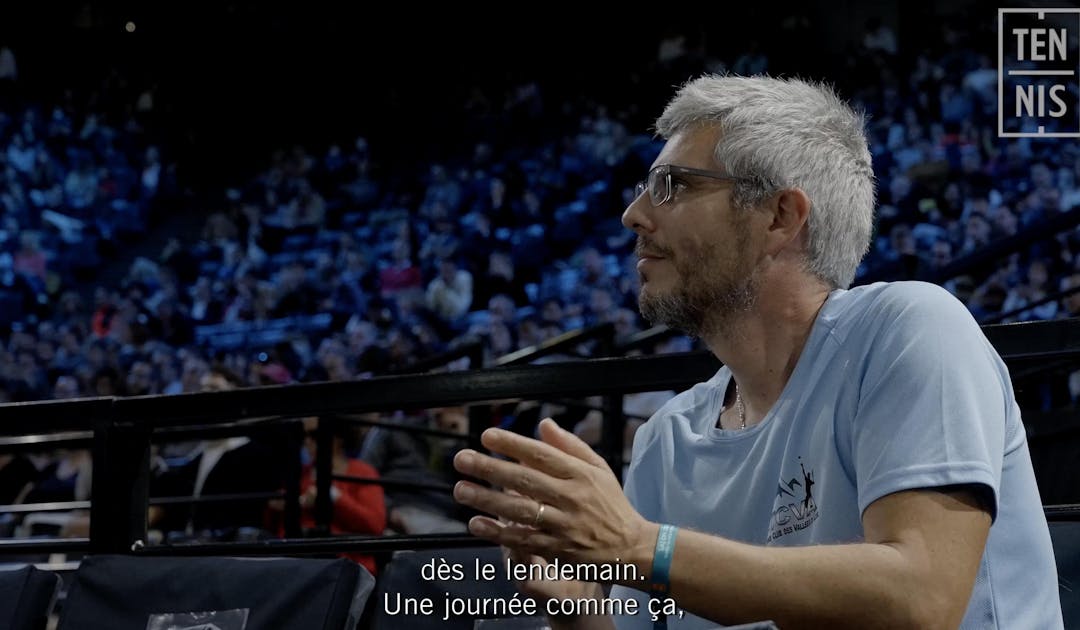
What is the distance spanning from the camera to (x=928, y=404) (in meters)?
1.18

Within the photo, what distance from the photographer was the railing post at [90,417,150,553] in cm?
221

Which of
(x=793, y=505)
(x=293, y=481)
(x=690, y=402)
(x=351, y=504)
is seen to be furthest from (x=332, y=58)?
(x=793, y=505)

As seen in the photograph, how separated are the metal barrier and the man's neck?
11.9 inches

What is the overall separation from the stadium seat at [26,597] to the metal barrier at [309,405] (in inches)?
5.7

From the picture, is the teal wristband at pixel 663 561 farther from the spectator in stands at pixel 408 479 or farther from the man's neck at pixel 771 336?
the spectator in stands at pixel 408 479

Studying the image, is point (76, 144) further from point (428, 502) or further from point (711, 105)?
point (711, 105)

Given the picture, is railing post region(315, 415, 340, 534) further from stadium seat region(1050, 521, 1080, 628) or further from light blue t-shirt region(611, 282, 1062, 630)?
stadium seat region(1050, 521, 1080, 628)

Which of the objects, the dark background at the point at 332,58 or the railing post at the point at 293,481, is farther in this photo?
the dark background at the point at 332,58

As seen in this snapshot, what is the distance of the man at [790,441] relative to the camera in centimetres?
110

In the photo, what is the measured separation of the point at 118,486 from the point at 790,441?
4.71 feet

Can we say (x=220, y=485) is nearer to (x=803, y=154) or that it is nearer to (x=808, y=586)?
(x=803, y=154)

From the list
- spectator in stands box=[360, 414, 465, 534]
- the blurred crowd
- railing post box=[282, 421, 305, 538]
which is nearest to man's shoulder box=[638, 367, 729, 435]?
railing post box=[282, 421, 305, 538]

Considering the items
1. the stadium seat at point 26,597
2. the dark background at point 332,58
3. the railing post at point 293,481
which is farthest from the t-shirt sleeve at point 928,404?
the dark background at point 332,58

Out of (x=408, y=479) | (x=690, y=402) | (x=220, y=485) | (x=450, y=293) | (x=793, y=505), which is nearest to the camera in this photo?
(x=793, y=505)
